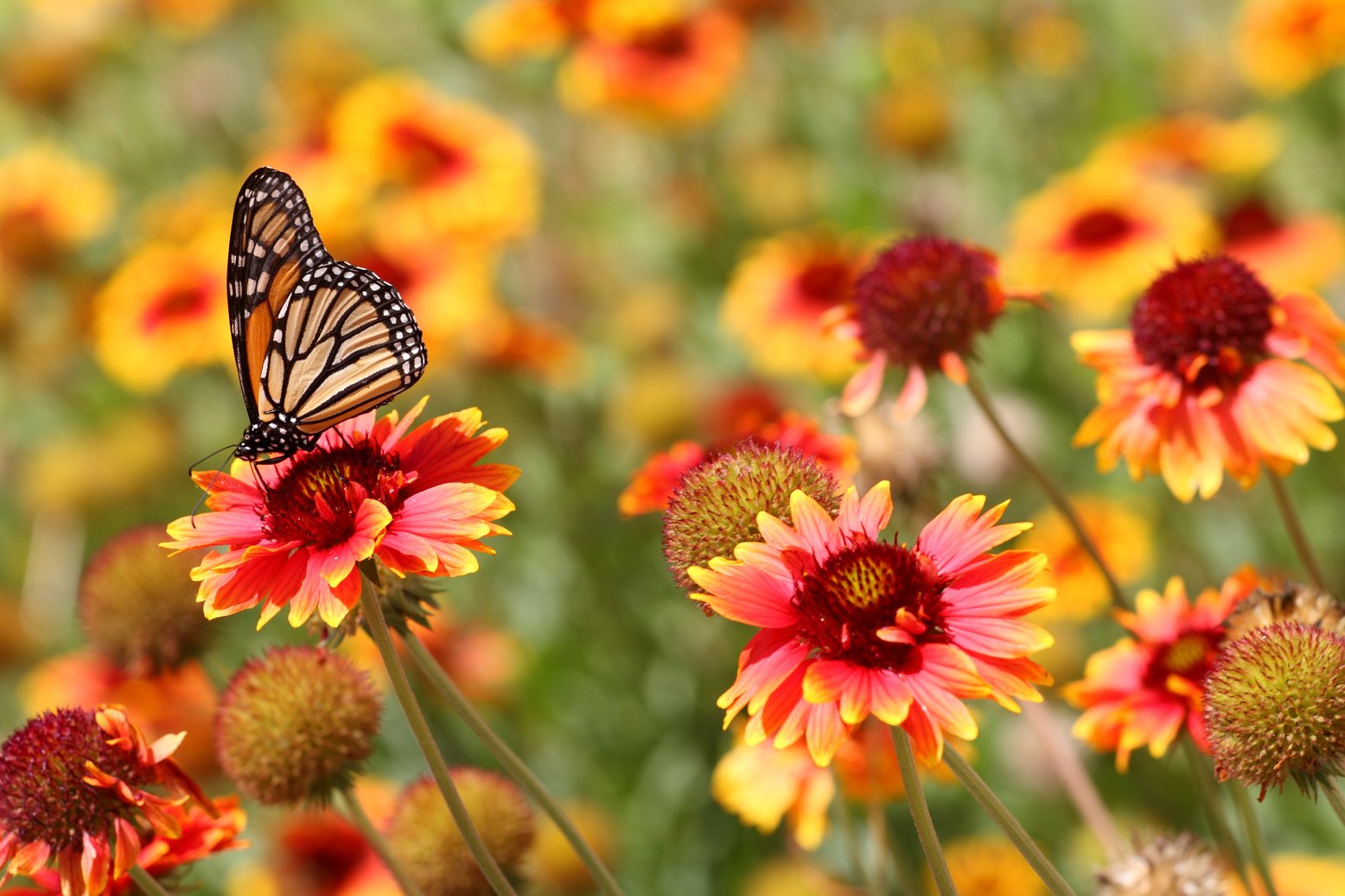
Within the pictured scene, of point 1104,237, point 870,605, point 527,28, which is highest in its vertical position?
point 527,28

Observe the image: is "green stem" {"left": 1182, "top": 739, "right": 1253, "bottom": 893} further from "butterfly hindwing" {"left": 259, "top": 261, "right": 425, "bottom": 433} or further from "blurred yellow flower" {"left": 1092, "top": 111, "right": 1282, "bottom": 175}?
"blurred yellow flower" {"left": 1092, "top": 111, "right": 1282, "bottom": 175}

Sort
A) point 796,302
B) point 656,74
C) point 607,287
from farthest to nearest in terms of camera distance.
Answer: point 607,287 → point 656,74 → point 796,302

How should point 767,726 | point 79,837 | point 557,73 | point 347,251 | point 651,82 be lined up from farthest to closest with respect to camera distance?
point 557,73 < point 651,82 < point 347,251 < point 79,837 < point 767,726

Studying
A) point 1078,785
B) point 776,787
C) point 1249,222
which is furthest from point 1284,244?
point 776,787

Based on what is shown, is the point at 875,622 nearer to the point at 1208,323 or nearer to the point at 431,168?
the point at 1208,323

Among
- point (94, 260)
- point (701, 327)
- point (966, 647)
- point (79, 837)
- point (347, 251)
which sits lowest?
point (966, 647)

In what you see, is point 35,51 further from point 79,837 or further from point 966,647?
point 966,647

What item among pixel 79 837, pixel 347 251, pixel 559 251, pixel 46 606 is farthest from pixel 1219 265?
pixel 559 251
